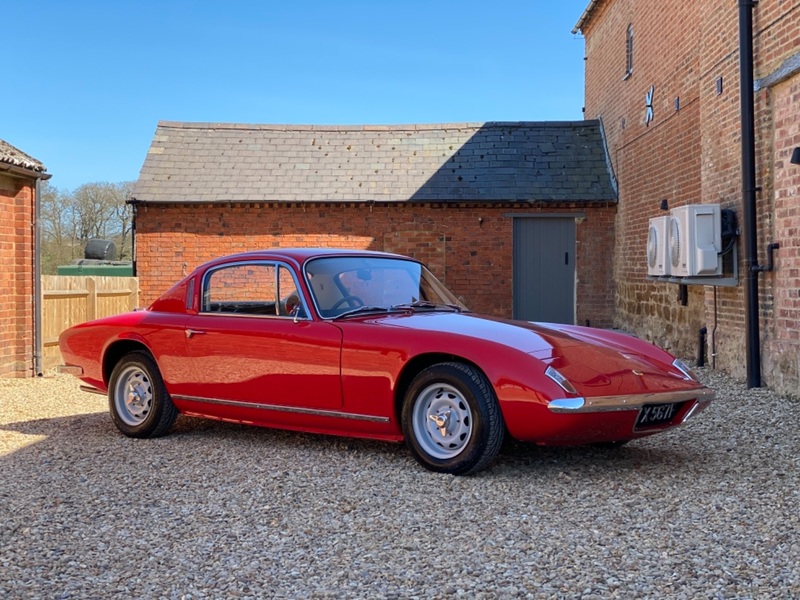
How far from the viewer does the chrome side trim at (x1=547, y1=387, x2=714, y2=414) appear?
4.48 m

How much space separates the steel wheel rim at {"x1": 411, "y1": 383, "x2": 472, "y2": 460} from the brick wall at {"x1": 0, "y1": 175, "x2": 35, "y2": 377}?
7.15m

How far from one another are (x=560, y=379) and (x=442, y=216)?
1211 centimetres

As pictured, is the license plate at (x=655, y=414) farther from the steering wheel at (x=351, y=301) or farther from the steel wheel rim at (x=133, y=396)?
the steel wheel rim at (x=133, y=396)

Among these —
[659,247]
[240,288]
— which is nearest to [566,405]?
[240,288]

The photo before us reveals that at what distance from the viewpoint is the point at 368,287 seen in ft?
18.9

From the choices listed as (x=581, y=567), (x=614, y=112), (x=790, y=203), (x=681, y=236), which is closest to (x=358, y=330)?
(x=581, y=567)

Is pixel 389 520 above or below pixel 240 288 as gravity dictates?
below

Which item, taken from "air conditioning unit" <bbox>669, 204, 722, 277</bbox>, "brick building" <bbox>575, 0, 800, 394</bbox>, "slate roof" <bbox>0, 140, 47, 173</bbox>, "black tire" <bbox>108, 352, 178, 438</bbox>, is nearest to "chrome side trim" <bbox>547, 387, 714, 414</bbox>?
"black tire" <bbox>108, 352, 178, 438</bbox>

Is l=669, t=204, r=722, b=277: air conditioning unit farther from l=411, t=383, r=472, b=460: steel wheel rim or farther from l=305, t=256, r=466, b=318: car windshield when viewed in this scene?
l=411, t=383, r=472, b=460: steel wheel rim

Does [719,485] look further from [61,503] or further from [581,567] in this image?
[61,503]

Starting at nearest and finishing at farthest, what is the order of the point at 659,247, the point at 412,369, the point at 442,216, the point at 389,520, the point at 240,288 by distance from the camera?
the point at 389,520 < the point at 412,369 < the point at 240,288 < the point at 659,247 < the point at 442,216

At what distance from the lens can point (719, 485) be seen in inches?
184

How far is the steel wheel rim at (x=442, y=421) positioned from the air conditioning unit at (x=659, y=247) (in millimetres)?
6350

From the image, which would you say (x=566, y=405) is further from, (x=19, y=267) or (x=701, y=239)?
(x=19, y=267)
